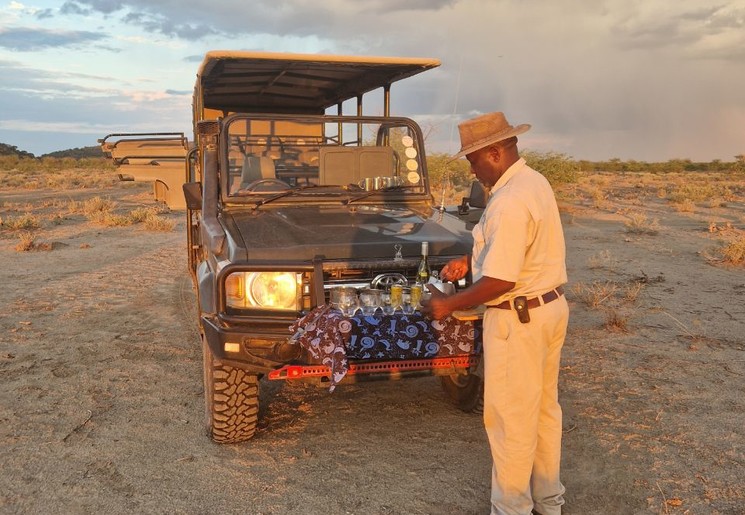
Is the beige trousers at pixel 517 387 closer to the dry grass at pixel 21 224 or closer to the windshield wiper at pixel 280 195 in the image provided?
the windshield wiper at pixel 280 195

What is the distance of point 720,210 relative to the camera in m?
20.5

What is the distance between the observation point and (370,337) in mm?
3512

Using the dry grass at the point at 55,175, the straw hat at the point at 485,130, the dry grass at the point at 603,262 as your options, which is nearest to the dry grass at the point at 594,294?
the dry grass at the point at 603,262

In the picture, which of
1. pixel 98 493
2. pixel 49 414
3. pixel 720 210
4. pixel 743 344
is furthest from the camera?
pixel 720 210

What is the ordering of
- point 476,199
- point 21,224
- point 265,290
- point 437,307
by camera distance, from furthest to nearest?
point 21,224
point 476,199
point 265,290
point 437,307

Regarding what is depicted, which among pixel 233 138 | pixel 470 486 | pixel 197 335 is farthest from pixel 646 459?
pixel 197 335

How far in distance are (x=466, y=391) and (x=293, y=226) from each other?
1.66m

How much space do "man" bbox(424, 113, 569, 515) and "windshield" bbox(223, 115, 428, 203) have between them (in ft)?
6.78

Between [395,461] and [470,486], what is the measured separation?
50 centimetres

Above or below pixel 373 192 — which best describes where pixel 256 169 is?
above

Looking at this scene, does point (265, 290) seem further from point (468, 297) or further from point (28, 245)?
point (28, 245)

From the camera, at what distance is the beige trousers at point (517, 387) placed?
2.84 meters

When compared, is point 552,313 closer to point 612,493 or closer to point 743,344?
point 612,493

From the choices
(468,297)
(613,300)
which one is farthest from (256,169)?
(613,300)
